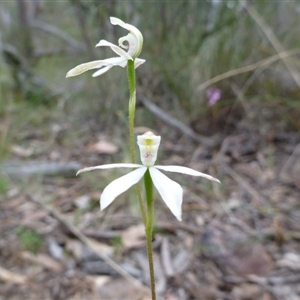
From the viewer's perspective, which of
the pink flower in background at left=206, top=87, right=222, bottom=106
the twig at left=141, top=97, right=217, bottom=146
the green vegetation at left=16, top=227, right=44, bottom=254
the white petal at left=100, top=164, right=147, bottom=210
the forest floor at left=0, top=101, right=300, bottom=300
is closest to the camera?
the white petal at left=100, top=164, right=147, bottom=210

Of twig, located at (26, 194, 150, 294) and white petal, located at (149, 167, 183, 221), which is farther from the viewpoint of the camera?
twig, located at (26, 194, 150, 294)

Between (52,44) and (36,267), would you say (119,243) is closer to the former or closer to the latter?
(36,267)

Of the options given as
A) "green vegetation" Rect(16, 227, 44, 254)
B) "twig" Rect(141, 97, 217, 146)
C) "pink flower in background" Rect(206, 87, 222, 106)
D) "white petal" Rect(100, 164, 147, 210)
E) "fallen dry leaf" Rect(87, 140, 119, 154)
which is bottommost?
"green vegetation" Rect(16, 227, 44, 254)

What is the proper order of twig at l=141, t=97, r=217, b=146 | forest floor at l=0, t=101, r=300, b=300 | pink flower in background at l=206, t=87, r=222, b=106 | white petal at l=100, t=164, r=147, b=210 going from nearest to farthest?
white petal at l=100, t=164, r=147, b=210 < forest floor at l=0, t=101, r=300, b=300 < pink flower in background at l=206, t=87, r=222, b=106 < twig at l=141, t=97, r=217, b=146

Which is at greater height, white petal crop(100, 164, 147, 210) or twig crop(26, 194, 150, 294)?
white petal crop(100, 164, 147, 210)

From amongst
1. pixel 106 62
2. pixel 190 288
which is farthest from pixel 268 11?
pixel 106 62

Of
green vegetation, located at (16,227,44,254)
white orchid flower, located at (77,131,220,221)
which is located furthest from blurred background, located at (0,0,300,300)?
white orchid flower, located at (77,131,220,221)

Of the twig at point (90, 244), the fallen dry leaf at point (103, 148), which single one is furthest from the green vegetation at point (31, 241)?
the fallen dry leaf at point (103, 148)

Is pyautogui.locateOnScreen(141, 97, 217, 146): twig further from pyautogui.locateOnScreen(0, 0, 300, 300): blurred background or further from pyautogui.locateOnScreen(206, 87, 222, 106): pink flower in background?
pyautogui.locateOnScreen(206, 87, 222, 106): pink flower in background
